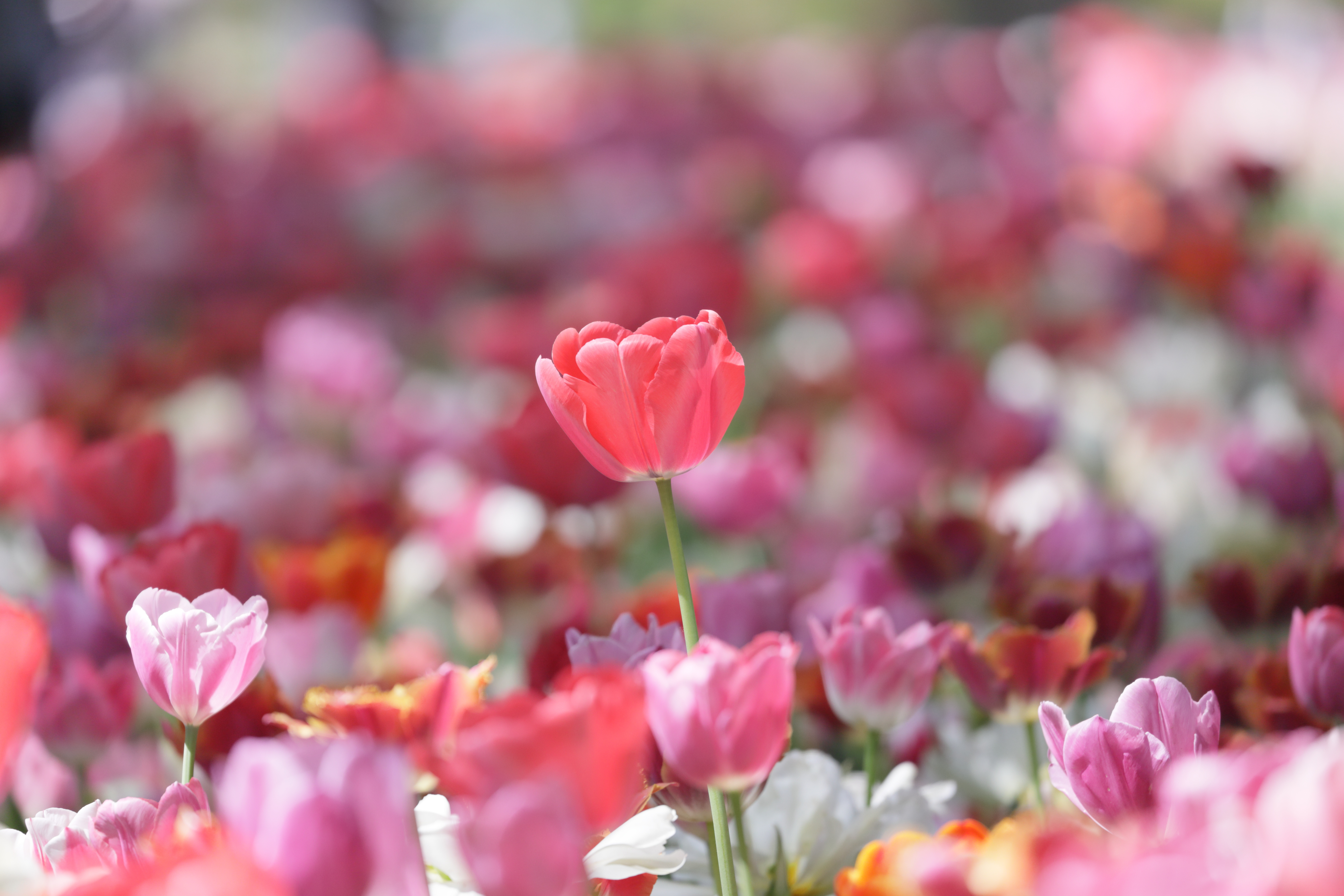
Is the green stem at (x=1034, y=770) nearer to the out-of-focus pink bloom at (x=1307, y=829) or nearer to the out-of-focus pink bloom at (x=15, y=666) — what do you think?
the out-of-focus pink bloom at (x=1307, y=829)

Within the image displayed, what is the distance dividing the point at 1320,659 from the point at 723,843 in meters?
0.29

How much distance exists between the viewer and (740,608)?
73 centimetres

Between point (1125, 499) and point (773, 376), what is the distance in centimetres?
60

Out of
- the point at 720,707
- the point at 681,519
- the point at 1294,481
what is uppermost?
the point at 720,707

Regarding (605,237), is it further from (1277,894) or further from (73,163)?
(1277,894)

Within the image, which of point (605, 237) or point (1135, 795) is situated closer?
point (1135, 795)

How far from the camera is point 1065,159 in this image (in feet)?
9.11

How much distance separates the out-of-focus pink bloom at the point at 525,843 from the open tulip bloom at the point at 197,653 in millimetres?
168

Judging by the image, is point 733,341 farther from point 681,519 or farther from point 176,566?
point 176,566

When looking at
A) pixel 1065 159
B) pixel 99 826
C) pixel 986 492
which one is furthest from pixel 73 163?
pixel 99 826

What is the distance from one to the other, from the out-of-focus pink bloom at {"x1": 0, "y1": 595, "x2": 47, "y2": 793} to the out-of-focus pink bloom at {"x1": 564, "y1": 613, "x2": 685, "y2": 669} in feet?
0.68

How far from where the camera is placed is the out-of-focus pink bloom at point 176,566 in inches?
26.8

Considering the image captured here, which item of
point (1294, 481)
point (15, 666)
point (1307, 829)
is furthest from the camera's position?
point (1294, 481)

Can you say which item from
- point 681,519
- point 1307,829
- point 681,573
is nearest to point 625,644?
point 681,573
